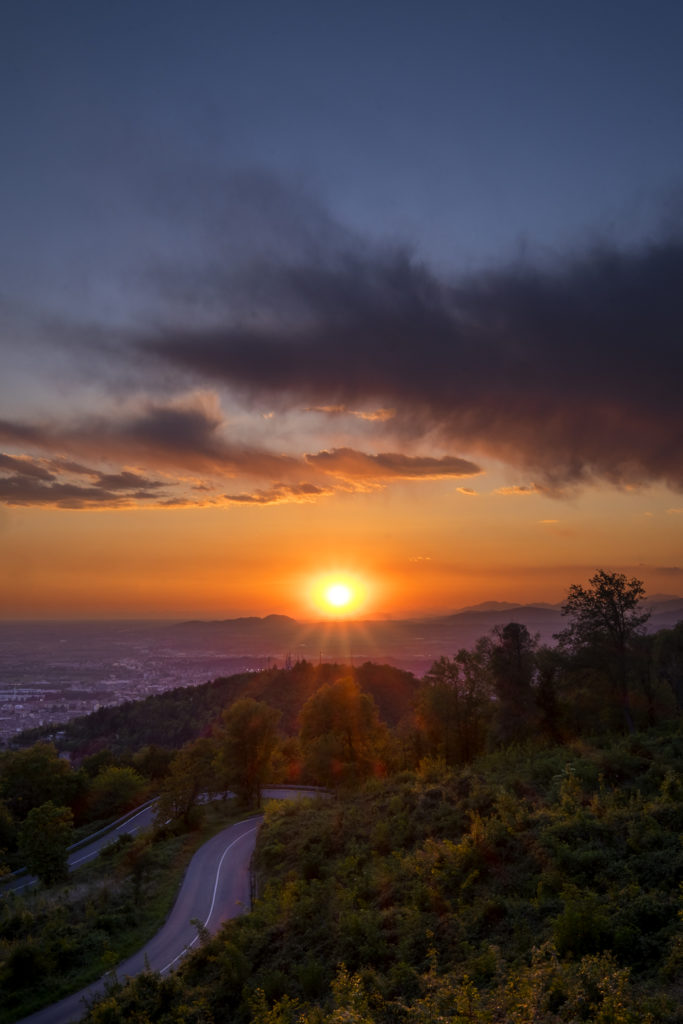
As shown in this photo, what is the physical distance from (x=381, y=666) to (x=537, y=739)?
289 ft

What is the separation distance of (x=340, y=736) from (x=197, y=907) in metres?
22.3

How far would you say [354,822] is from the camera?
85.4 feet

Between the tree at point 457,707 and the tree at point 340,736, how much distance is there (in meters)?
9.02

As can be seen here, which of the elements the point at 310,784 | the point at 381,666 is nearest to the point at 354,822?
the point at 310,784

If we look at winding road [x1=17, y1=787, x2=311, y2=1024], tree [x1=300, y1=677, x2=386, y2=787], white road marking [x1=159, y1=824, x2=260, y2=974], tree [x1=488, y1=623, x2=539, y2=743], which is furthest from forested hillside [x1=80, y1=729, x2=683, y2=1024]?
tree [x1=300, y1=677, x2=386, y2=787]

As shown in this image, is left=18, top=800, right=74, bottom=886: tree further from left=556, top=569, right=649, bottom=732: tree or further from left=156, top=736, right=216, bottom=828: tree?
left=556, top=569, right=649, bottom=732: tree

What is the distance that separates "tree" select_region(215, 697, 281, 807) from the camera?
2057 inches

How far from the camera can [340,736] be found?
1973 inches

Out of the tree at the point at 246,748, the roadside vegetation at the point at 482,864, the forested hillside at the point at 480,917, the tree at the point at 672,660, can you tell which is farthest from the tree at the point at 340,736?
the tree at the point at 672,660

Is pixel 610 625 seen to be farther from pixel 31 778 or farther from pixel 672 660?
pixel 31 778

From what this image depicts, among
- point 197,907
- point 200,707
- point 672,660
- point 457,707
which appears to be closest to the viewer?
point 197,907

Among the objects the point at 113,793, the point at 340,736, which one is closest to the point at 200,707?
the point at 113,793

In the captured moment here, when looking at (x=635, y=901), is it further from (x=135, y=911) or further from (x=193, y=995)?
(x=135, y=911)

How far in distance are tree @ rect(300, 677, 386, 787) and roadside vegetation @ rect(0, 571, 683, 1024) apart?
0.25 meters
